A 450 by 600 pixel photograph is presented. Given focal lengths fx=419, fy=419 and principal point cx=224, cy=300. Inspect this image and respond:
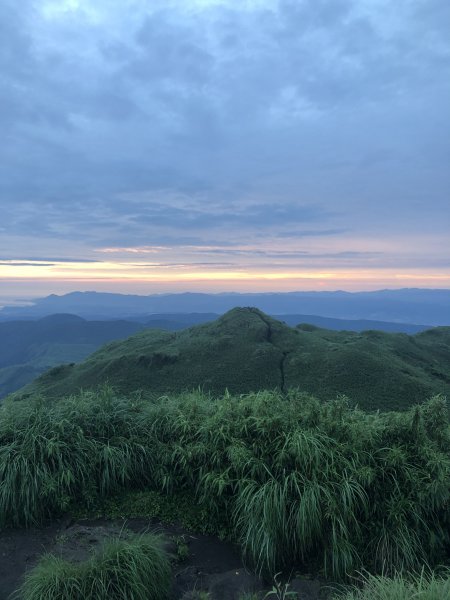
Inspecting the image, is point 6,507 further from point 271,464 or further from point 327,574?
point 327,574

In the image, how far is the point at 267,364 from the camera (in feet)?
87.6

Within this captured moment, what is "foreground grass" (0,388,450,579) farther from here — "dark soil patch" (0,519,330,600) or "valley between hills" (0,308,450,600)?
"dark soil patch" (0,519,330,600)

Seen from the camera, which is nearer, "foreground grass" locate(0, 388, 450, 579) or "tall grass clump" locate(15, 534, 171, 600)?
"tall grass clump" locate(15, 534, 171, 600)

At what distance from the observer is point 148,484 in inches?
302

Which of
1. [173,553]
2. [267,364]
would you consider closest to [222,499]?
[173,553]

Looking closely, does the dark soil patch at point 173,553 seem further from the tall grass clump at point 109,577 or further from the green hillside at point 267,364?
the green hillside at point 267,364

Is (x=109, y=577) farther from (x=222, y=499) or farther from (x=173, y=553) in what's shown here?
(x=222, y=499)

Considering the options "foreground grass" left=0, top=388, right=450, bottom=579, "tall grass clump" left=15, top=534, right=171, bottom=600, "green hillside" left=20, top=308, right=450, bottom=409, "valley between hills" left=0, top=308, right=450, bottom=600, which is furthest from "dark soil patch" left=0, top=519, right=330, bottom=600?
"green hillside" left=20, top=308, right=450, bottom=409

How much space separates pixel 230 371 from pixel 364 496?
20.2m

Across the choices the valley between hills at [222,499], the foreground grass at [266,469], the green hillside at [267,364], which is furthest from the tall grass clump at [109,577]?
the green hillside at [267,364]

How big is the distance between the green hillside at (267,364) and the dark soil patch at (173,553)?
14.5 m

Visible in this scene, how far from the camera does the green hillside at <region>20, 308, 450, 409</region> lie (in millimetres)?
23125

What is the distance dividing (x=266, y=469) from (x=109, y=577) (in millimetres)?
2518

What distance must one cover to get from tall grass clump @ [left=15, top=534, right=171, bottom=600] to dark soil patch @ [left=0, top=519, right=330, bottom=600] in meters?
0.39
